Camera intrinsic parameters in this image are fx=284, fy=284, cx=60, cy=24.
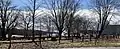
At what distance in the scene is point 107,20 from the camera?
75.4 m

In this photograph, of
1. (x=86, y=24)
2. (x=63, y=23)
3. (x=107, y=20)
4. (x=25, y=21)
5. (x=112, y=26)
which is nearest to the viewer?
(x=63, y=23)

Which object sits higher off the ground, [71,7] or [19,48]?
[71,7]

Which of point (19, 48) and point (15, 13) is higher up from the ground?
point (15, 13)

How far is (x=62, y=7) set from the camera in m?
68.9

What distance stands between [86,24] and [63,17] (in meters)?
44.1

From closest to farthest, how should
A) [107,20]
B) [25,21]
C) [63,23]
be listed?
[63,23], [107,20], [25,21]

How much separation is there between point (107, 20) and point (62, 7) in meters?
14.0

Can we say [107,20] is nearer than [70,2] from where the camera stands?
No

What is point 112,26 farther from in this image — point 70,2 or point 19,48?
point 19,48

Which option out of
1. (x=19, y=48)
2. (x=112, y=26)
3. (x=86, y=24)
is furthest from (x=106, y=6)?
(x=112, y=26)

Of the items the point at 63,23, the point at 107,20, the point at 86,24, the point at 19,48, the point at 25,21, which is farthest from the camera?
the point at 86,24

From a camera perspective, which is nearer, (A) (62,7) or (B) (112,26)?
(A) (62,7)

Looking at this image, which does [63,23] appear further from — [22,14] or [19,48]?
[19,48]

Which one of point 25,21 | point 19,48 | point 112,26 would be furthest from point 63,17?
point 112,26
